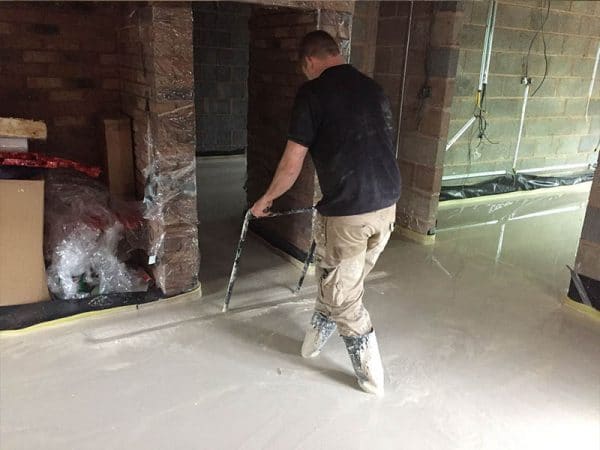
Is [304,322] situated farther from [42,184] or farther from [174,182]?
[42,184]

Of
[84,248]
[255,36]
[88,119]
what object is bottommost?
[84,248]

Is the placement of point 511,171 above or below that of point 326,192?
below

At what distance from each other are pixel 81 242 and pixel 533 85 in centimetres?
521

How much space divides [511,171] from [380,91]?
449 centimetres

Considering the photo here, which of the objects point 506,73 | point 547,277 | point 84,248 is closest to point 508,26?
point 506,73

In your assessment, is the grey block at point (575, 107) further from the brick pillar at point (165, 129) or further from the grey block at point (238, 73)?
the brick pillar at point (165, 129)

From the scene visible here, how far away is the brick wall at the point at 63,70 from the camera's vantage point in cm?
299

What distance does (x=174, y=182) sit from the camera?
278 cm

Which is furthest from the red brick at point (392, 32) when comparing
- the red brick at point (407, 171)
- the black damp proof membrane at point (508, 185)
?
the black damp proof membrane at point (508, 185)

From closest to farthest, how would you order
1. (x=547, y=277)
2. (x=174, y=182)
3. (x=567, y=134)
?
1. (x=174, y=182)
2. (x=547, y=277)
3. (x=567, y=134)

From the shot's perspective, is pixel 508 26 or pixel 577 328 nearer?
pixel 577 328

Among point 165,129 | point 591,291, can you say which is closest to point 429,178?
point 591,291

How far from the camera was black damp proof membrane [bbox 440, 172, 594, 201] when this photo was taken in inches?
215

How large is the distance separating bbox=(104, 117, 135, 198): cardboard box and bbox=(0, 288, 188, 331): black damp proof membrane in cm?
66
